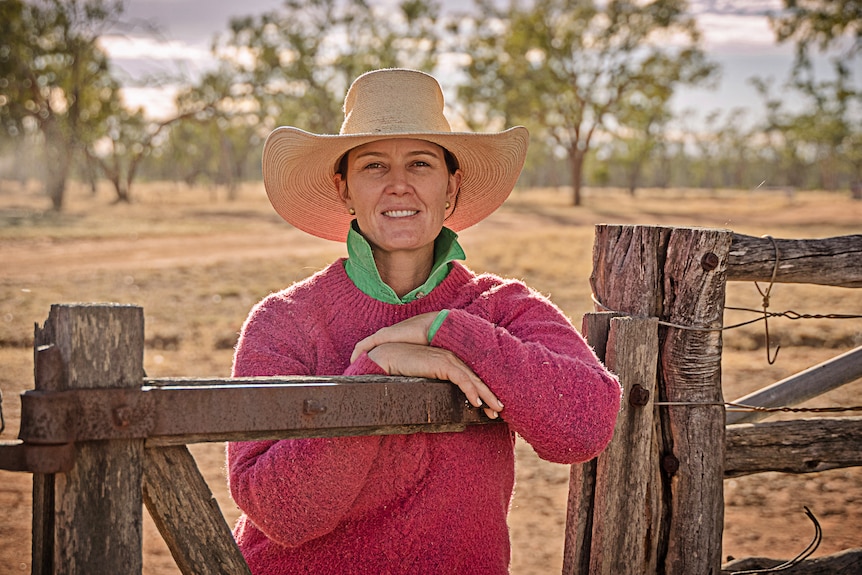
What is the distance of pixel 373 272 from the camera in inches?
92.8

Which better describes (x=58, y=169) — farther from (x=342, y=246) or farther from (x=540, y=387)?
(x=540, y=387)

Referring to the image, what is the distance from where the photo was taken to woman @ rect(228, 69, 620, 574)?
78.2 inches

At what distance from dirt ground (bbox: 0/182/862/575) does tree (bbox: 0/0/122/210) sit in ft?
8.98

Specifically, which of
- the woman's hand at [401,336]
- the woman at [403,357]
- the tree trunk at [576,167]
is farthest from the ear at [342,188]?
the tree trunk at [576,167]

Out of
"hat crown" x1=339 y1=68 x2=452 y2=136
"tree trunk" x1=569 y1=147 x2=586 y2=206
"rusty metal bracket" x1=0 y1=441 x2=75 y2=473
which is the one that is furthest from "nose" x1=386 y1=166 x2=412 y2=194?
"tree trunk" x1=569 y1=147 x2=586 y2=206

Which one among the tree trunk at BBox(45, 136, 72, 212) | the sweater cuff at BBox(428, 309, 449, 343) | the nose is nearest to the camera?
the sweater cuff at BBox(428, 309, 449, 343)

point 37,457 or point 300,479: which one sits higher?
point 37,457

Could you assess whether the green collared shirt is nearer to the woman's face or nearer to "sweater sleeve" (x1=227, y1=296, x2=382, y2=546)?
the woman's face

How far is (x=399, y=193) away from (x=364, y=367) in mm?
552

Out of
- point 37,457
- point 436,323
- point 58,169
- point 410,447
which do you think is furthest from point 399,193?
point 58,169

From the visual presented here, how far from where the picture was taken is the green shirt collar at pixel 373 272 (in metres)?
2.35

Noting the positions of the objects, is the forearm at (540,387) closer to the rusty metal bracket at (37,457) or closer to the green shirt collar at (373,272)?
the green shirt collar at (373,272)

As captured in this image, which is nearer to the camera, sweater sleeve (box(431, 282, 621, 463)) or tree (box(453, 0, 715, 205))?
sweater sleeve (box(431, 282, 621, 463))

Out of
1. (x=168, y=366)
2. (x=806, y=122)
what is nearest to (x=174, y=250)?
(x=168, y=366)
